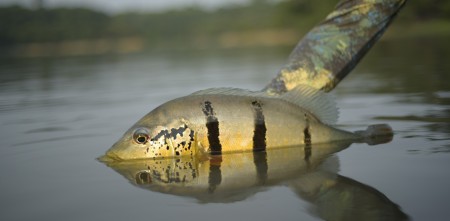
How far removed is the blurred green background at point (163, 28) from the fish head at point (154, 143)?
33015 millimetres

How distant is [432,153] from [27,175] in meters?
2.65

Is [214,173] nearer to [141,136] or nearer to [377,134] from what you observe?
[141,136]

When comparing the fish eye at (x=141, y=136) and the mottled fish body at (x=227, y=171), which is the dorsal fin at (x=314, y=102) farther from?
the fish eye at (x=141, y=136)

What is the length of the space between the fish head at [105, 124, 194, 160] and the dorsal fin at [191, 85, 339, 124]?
45 centimetres

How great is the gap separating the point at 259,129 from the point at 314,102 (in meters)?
0.49

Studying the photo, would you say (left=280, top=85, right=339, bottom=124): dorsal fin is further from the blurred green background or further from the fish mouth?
the blurred green background

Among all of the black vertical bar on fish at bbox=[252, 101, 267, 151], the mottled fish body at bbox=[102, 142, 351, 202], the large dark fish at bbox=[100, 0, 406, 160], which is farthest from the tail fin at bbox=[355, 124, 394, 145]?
the black vertical bar on fish at bbox=[252, 101, 267, 151]

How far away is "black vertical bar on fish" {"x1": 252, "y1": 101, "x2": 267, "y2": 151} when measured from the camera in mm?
3748

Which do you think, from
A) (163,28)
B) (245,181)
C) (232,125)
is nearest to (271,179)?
(245,181)

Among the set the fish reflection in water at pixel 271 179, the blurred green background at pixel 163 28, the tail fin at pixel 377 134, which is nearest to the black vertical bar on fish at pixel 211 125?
the fish reflection in water at pixel 271 179

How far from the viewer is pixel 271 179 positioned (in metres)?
3.19

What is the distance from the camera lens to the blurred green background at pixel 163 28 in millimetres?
41125

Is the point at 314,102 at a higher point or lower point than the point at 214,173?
higher

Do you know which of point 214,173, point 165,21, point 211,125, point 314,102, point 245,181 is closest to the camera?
point 245,181
